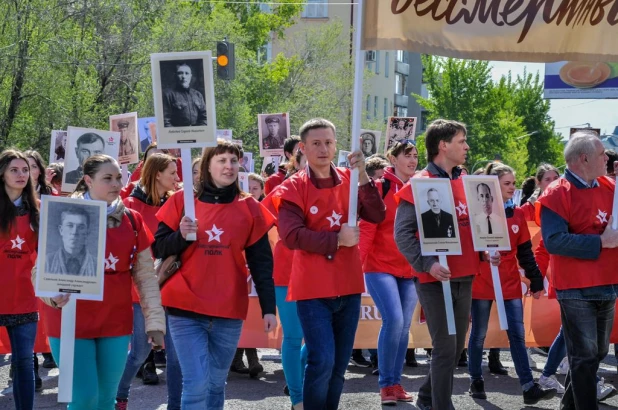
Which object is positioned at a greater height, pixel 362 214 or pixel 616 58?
pixel 616 58

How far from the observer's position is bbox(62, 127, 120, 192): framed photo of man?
36.5 feet

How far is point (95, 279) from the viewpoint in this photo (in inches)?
225

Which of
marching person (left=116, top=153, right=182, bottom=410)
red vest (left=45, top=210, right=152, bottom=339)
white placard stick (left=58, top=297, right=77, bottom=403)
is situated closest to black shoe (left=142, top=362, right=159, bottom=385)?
marching person (left=116, top=153, right=182, bottom=410)

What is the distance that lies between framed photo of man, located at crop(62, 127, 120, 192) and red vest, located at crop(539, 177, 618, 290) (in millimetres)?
5877

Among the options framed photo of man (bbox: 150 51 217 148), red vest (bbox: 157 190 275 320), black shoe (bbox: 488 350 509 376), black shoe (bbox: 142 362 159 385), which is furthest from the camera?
black shoe (bbox: 488 350 509 376)

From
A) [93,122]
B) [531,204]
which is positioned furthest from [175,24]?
[531,204]

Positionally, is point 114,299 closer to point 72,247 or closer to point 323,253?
point 72,247

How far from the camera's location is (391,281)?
843 cm

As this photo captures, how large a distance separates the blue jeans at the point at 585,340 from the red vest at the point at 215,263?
2.19 meters

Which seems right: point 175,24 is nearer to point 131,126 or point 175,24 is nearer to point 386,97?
point 131,126

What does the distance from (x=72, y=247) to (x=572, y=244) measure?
3.17m

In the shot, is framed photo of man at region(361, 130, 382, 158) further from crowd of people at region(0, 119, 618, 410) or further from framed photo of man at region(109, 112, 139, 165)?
crowd of people at region(0, 119, 618, 410)

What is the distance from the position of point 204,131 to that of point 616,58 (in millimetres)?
2726

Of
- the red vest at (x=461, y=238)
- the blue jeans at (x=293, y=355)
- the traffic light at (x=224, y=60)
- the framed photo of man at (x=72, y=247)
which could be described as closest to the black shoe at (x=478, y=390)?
the blue jeans at (x=293, y=355)
